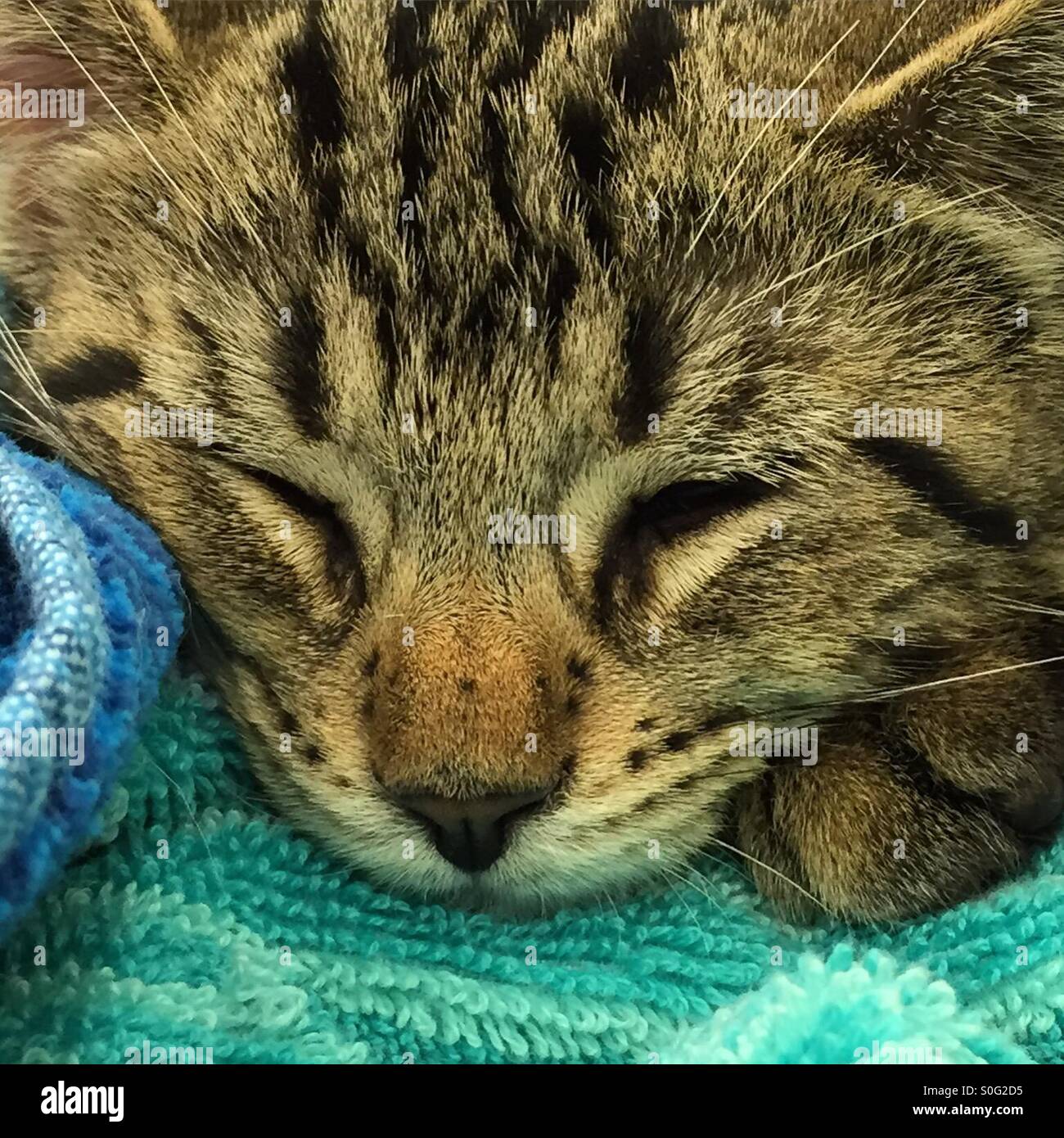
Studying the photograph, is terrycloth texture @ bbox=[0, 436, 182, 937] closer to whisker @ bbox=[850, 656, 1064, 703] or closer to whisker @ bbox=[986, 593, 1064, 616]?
whisker @ bbox=[850, 656, 1064, 703]

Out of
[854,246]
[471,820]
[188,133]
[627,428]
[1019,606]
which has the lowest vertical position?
[471,820]

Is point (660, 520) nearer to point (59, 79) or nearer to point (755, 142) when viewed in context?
point (755, 142)

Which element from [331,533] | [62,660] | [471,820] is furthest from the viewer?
[331,533]

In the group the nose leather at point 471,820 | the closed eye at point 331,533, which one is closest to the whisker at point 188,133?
the closed eye at point 331,533

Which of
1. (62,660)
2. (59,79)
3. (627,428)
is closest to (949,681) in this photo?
(627,428)

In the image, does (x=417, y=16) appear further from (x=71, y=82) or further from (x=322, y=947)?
(x=322, y=947)

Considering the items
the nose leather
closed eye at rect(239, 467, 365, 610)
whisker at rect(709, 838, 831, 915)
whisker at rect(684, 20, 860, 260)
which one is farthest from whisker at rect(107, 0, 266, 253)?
whisker at rect(709, 838, 831, 915)

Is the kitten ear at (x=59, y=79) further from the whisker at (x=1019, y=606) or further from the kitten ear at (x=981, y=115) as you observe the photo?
the whisker at (x=1019, y=606)
